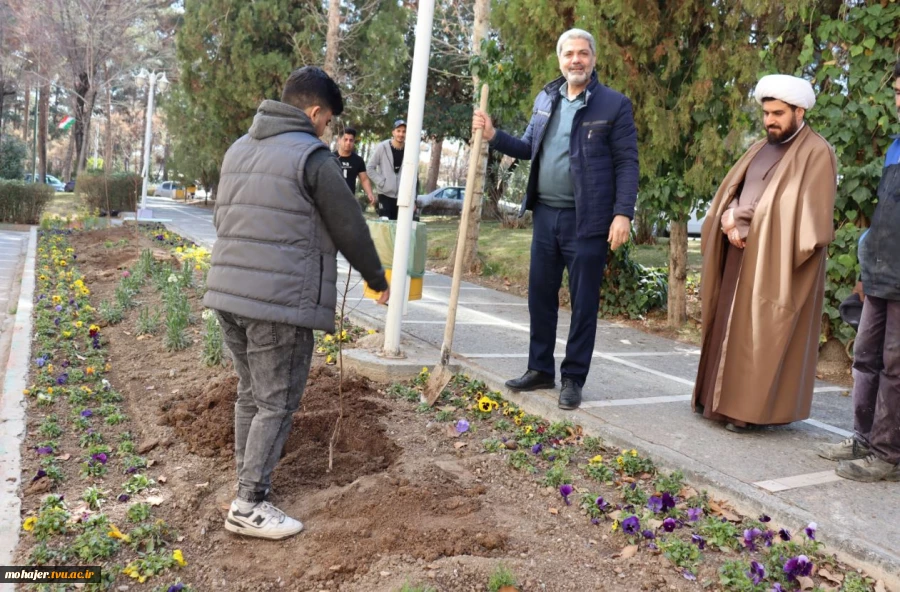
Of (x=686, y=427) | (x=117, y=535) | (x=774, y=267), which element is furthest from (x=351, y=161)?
(x=117, y=535)

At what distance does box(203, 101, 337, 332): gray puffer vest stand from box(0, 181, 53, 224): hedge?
17.3 meters

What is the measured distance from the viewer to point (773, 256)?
4145 millimetres

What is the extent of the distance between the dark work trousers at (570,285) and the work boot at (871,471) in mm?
1473

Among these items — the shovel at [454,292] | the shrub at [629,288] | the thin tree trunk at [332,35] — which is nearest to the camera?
the shovel at [454,292]

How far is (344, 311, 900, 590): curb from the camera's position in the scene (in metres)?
2.97

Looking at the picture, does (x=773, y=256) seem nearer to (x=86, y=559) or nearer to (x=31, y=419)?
(x=86, y=559)

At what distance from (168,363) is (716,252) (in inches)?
153

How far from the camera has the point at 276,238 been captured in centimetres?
304

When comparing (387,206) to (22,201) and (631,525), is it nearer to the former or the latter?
(631,525)

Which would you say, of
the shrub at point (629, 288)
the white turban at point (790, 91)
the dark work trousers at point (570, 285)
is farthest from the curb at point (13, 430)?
the shrub at point (629, 288)

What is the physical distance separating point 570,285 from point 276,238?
7.33 ft

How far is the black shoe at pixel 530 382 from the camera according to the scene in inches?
195

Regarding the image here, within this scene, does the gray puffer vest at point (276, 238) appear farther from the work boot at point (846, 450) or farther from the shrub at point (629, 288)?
the shrub at point (629, 288)

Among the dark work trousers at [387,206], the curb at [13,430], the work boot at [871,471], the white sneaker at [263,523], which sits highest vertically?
the dark work trousers at [387,206]
